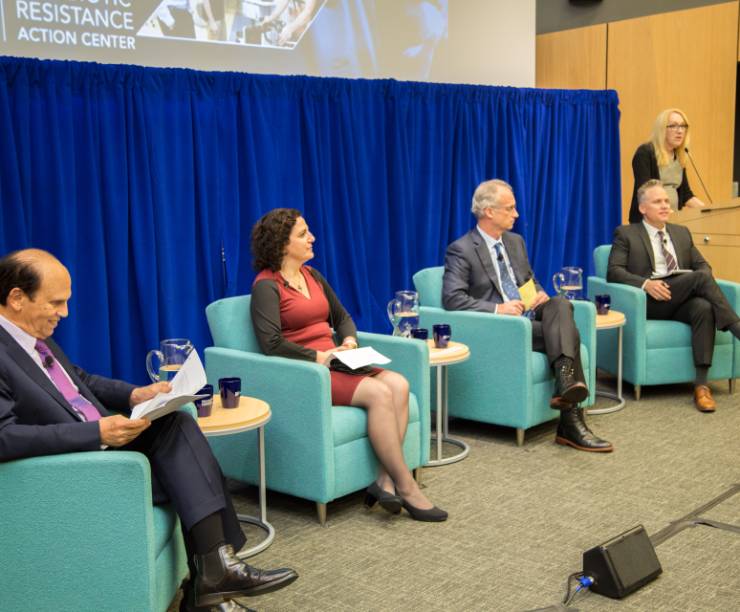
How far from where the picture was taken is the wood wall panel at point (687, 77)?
7.79 meters

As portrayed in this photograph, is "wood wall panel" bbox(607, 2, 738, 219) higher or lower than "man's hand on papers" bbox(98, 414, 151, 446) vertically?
higher

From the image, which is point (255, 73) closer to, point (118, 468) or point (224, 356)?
point (224, 356)

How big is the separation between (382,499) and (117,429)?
1.38m

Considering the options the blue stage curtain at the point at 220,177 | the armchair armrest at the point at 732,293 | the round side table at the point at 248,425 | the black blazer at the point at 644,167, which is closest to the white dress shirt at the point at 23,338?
the round side table at the point at 248,425

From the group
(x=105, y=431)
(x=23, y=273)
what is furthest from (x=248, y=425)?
(x=23, y=273)

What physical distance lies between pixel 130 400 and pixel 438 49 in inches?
159

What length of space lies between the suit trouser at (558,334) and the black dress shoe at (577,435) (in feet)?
0.63

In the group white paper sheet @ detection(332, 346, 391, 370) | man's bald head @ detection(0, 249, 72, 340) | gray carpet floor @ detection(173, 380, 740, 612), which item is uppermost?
man's bald head @ detection(0, 249, 72, 340)

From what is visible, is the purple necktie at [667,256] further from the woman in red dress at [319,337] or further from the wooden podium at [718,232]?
the woman in red dress at [319,337]

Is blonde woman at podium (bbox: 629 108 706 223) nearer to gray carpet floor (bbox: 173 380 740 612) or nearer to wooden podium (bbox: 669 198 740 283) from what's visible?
wooden podium (bbox: 669 198 740 283)

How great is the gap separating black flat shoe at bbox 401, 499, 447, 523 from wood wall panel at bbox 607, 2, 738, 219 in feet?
17.5

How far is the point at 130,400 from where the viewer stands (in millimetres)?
3047

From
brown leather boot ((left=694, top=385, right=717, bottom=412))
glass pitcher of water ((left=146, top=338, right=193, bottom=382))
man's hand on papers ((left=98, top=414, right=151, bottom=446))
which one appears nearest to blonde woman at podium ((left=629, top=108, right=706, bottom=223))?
brown leather boot ((left=694, top=385, right=717, bottom=412))

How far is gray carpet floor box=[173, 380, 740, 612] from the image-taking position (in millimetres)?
2994
